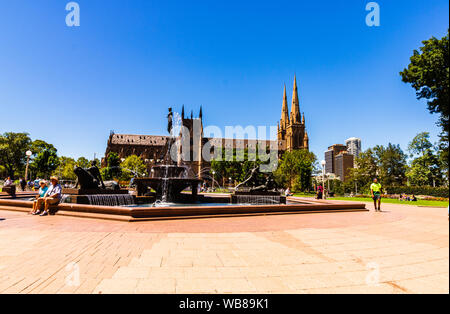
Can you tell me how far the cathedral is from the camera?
90.9 metres

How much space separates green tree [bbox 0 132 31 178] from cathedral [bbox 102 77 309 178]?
3411 centimetres

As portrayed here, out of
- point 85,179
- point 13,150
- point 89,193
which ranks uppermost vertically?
point 13,150

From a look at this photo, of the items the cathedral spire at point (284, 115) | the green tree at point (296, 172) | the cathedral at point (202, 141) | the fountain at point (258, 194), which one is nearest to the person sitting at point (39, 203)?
the fountain at point (258, 194)

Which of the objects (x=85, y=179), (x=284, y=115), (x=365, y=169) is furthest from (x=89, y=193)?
(x=284, y=115)

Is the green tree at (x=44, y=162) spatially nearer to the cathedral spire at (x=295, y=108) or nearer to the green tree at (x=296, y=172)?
the green tree at (x=296, y=172)

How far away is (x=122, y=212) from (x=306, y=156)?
6612 centimetres

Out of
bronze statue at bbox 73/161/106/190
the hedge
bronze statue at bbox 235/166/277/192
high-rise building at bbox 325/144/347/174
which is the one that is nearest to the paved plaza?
bronze statue at bbox 73/161/106/190

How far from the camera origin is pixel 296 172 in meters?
62.8

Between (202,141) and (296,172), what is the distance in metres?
41.0

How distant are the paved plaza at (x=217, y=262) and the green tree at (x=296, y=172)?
5626 centimetres

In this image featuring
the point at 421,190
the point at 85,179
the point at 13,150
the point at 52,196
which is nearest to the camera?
the point at 52,196

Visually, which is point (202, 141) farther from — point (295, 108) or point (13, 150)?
point (13, 150)

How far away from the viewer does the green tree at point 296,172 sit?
60.5 meters

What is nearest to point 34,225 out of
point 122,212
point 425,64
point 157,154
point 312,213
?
point 122,212
